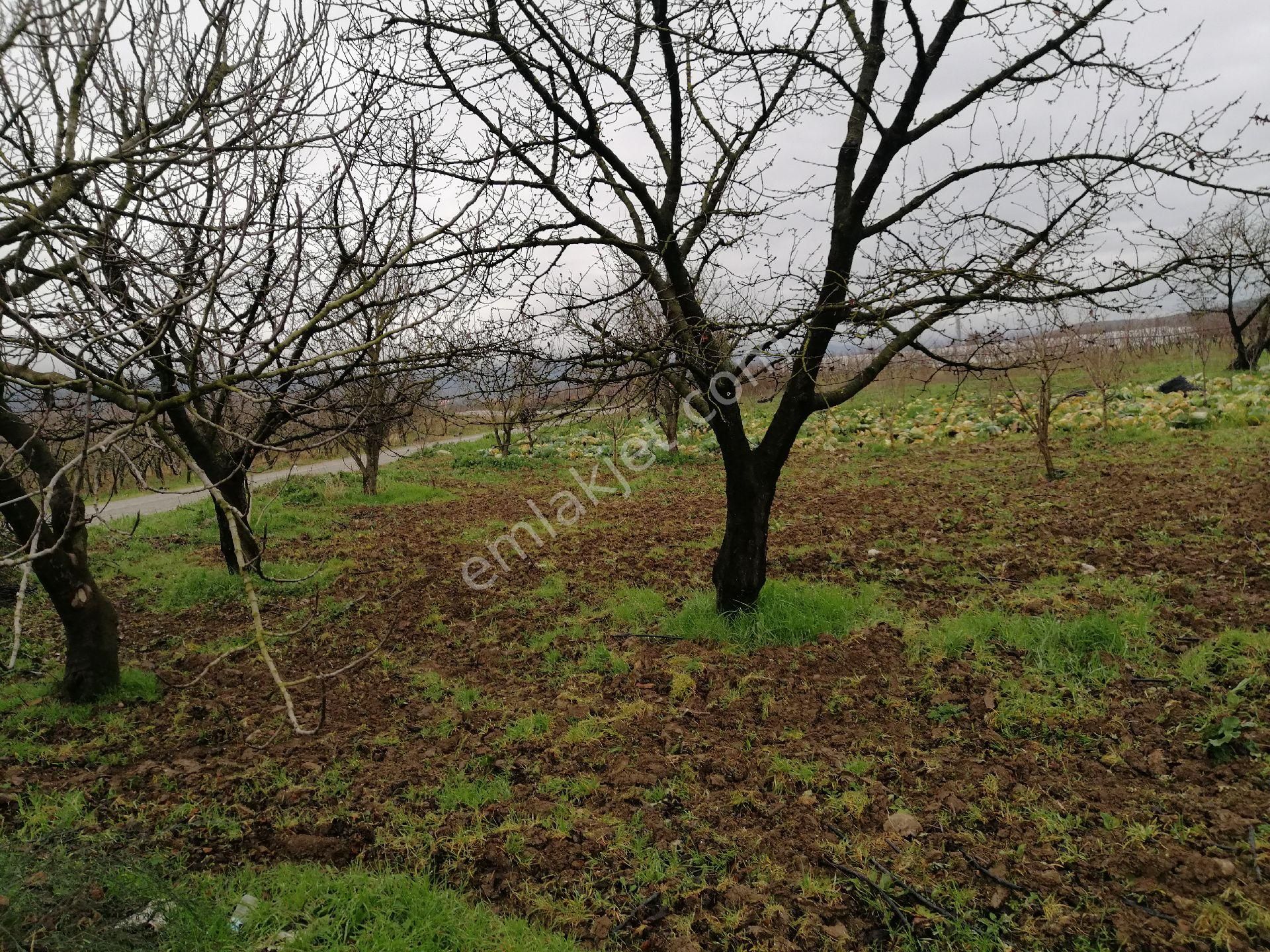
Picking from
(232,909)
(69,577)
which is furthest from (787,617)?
(69,577)

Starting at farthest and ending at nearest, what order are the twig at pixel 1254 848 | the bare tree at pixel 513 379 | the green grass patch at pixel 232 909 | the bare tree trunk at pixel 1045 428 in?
1. the bare tree trunk at pixel 1045 428
2. the bare tree at pixel 513 379
3. the twig at pixel 1254 848
4. the green grass patch at pixel 232 909

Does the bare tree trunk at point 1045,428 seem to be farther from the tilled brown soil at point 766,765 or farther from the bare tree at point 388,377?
the bare tree at point 388,377

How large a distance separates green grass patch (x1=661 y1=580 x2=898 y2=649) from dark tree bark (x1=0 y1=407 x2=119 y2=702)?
3.91 meters

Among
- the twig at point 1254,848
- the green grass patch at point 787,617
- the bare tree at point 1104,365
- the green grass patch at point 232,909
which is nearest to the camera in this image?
the green grass patch at point 232,909

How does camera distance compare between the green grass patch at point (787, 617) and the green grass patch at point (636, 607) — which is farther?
the green grass patch at point (636, 607)

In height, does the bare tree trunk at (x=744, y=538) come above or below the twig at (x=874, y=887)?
above

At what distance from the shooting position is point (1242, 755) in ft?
10.4

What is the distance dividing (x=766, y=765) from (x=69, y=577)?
4518 millimetres

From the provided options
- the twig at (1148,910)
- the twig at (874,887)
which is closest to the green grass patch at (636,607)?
the twig at (874,887)

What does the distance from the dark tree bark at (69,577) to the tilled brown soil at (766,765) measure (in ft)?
1.71

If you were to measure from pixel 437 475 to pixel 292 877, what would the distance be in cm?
1219

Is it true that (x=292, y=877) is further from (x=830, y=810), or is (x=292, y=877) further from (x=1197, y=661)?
(x=1197, y=661)

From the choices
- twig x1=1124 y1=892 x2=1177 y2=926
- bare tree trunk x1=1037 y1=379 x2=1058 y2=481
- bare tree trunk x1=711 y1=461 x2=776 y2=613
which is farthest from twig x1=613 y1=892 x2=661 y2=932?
bare tree trunk x1=1037 y1=379 x2=1058 y2=481

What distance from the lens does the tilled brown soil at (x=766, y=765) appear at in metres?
2.67
